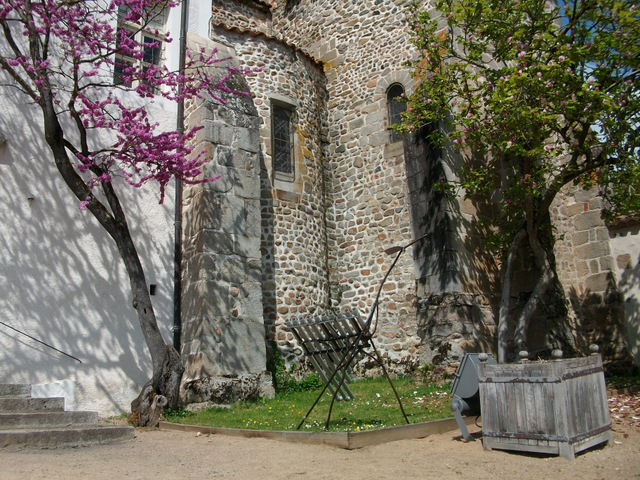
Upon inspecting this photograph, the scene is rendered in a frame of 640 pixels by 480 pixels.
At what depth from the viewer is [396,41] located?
11.2 metres

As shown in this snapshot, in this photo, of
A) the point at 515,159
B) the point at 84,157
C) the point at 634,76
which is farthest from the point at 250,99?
the point at 634,76

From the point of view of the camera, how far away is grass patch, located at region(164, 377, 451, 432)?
645 cm

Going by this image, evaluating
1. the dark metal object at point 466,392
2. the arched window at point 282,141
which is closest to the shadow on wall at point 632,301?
the dark metal object at point 466,392

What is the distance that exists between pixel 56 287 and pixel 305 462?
15.4 ft

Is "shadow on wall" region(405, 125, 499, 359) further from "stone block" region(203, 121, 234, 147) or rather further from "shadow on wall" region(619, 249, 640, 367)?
"shadow on wall" region(619, 249, 640, 367)

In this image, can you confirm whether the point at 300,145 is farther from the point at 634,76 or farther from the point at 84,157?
the point at 634,76

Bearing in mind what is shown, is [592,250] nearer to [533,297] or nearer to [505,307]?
[533,297]

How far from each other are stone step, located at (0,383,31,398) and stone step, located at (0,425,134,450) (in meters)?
1.69

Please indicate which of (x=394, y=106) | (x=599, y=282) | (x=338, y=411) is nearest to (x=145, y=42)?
(x=394, y=106)

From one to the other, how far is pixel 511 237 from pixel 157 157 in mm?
5958

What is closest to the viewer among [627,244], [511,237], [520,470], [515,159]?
[520,470]

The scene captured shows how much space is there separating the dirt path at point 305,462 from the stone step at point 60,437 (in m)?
0.16

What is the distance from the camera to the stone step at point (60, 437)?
5145 mm

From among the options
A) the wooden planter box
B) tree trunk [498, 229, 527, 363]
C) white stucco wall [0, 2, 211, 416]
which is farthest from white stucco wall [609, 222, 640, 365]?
white stucco wall [0, 2, 211, 416]
